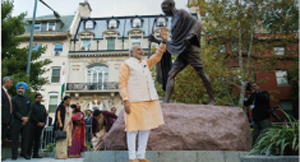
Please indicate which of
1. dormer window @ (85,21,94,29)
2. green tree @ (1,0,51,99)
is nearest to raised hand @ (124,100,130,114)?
green tree @ (1,0,51,99)

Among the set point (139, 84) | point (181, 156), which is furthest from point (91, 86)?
point (139, 84)

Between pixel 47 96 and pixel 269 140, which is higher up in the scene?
pixel 269 140

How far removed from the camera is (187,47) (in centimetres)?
616

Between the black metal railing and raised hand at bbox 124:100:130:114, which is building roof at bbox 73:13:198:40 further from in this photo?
raised hand at bbox 124:100:130:114

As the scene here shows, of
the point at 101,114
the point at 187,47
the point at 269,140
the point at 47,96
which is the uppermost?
the point at 187,47

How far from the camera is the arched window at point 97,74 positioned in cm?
3035

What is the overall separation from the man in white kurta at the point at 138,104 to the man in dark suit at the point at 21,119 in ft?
13.4

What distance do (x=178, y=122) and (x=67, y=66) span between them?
2685 cm

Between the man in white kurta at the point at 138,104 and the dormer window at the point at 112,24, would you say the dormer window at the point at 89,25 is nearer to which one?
the dormer window at the point at 112,24

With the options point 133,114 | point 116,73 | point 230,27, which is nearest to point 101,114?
point 133,114

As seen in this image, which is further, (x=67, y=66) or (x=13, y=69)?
(x=67, y=66)

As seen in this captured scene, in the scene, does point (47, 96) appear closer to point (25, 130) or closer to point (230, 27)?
point (230, 27)

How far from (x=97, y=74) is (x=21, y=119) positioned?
23730 millimetres

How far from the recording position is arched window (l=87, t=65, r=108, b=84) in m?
30.3
